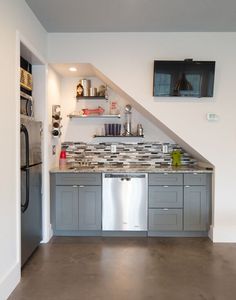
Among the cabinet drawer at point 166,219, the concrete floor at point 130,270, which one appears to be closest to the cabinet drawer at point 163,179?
the cabinet drawer at point 166,219

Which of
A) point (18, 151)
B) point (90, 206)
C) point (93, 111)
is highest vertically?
point (93, 111)

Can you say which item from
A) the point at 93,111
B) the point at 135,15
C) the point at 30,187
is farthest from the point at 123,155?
the point at 135,15

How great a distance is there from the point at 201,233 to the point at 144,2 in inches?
117

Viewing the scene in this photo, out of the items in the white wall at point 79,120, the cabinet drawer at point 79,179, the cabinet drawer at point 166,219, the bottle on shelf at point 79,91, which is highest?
the bottle on shelf at point 79,91

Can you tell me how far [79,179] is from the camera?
394 centimetres

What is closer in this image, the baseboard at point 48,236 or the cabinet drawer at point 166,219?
the baseboard at point 48,236

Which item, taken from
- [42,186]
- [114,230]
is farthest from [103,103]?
[114,230]

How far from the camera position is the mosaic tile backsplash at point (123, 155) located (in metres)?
4.56

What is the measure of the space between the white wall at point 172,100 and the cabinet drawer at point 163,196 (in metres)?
0.53

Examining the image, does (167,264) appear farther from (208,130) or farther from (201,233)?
(208,130)

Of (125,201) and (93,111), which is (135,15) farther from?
(125,201)

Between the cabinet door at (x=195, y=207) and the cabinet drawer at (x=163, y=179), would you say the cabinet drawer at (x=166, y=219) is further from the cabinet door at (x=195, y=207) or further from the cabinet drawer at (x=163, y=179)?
the cabinet drawer at (x=163, y=179)
